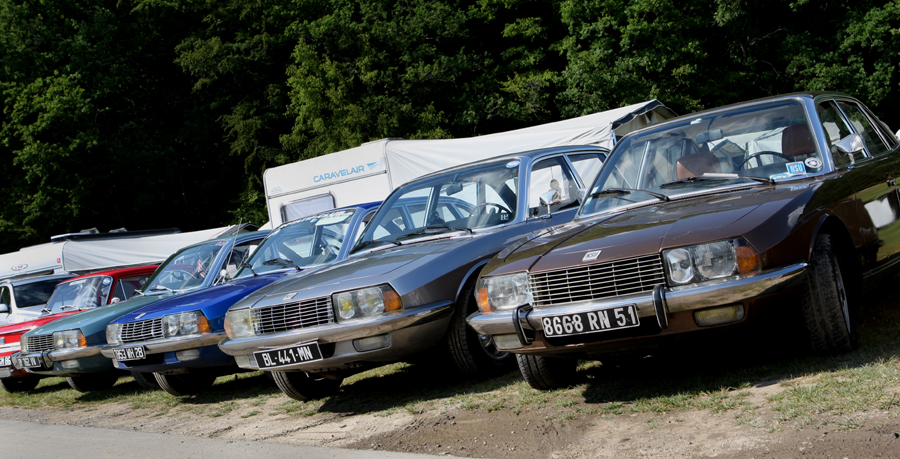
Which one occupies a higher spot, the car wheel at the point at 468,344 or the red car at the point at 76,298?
the red car at the point at 76,298

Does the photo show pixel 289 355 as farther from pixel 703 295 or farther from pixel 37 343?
pixel 37 343

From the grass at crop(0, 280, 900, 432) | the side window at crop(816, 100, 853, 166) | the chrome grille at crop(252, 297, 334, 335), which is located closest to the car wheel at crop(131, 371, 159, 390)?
the grass at crop(0, 280, 900, 432)

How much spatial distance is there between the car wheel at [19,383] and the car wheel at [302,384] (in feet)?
23.3

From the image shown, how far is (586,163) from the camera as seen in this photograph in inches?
296

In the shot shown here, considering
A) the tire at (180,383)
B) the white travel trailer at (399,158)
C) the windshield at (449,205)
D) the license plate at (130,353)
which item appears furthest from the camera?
the white travel trailer at (399,158)

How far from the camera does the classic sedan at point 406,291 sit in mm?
5211

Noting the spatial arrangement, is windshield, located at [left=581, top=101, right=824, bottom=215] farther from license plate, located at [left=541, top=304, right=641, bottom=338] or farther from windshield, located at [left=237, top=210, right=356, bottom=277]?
windshield, located at [left=237, top=210, right=356, bottom=277]

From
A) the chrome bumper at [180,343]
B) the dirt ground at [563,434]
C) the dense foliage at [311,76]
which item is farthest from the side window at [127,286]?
the dense foliage at [311,76]

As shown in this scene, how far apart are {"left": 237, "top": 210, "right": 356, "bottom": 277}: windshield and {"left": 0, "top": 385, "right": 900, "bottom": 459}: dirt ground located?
1.73 meters

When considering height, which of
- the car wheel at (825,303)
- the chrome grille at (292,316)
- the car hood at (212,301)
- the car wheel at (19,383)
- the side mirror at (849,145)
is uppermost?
the side mirror at (849,145)

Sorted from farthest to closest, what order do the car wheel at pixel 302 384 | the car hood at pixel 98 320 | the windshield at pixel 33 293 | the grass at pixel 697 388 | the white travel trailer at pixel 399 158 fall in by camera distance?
the white travel trailer at pixel 399 158, the windshield at pixel 33 293, the car hood at pixel 98 320, the car wheel at pixel 302 384, the grass at pixel 697 388

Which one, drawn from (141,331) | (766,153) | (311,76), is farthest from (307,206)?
(311,76)

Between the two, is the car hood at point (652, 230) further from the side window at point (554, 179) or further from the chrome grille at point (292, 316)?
the side window at point (554, 179)

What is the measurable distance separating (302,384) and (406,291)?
1587mm
